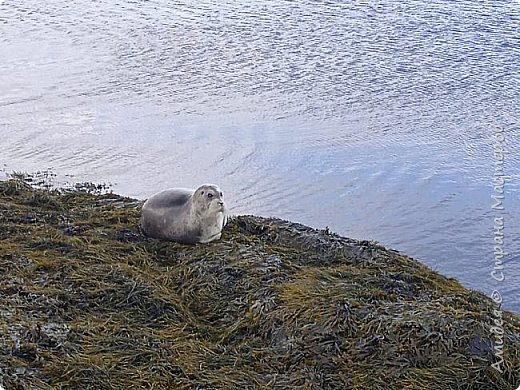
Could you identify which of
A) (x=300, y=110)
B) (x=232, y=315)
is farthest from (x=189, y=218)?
(x=300, y=110)

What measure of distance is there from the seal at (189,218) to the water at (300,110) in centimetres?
105

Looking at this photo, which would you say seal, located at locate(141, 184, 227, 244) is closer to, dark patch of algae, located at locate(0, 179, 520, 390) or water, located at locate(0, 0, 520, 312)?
dark patch of algae, located at locate(0, 179, 520, 390)

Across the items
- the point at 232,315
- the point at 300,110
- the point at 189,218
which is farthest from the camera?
the point at 300,110

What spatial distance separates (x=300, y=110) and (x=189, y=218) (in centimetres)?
351

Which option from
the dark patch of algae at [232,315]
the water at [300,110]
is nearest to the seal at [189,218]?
the dark patch of algae at [232,315]

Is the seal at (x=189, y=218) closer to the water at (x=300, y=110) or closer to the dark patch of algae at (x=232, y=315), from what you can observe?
the dark patch of algae at (x=232, y=315)

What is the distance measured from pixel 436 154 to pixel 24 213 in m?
3.98

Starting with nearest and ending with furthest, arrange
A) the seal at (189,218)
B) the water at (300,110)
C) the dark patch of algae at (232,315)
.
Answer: the dark patch of algae at (232,315), the seal at (189,218), the water at (300,110)

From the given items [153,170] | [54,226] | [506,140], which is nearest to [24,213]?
[54,226]

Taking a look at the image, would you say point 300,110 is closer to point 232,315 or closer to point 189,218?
point 189,218

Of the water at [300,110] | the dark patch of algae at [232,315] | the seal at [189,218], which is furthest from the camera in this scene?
the water at [300,110]

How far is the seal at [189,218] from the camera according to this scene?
18.4ft

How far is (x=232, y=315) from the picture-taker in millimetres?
4461

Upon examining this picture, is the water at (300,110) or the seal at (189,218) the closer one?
the seal at (189,218)
